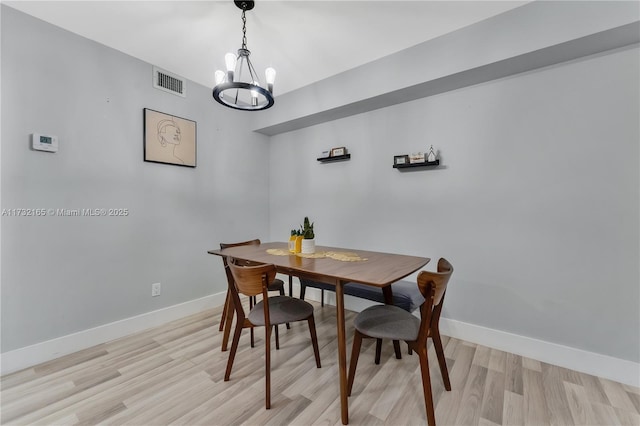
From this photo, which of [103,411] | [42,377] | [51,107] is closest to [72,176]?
[51,107]

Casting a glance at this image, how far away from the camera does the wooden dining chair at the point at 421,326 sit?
1.29m

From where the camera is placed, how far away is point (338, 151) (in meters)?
3.04

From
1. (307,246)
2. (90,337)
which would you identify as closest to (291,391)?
(307,246)

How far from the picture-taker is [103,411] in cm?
148

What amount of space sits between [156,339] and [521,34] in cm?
377

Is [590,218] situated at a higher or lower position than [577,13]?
lower

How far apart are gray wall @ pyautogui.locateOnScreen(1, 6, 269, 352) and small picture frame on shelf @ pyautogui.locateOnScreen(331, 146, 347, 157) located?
1.44 m

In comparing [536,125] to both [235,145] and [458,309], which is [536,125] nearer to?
[458,309]

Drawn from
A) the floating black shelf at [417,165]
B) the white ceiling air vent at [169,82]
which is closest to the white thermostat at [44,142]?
the white ceiling air vent at [169,82]

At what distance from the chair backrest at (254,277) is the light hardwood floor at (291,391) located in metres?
0.68

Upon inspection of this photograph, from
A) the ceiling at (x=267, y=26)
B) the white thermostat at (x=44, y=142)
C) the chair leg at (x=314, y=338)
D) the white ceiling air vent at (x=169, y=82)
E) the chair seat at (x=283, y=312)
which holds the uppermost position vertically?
the ceiling at (x=267, y=26)

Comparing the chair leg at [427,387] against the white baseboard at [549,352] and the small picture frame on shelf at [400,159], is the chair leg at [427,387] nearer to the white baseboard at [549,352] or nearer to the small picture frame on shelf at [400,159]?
the white baseboard at [549,352]

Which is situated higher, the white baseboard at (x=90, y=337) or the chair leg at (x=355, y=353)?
the chair leg at (x=355, y=353)

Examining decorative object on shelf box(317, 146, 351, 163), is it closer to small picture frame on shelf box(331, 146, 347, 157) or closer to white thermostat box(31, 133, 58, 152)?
small picture frame on shelf box(331, 146, 347, 157)
